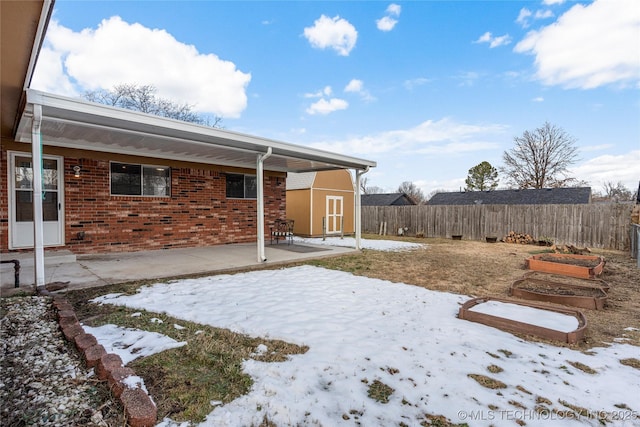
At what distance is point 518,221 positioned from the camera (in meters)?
13.5

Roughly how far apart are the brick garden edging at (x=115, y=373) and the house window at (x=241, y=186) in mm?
6976

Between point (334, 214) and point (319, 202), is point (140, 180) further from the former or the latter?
point (334, 214)

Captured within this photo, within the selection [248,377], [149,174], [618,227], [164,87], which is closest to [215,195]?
[149,174]

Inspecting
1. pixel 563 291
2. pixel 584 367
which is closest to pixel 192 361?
pixel 584 367

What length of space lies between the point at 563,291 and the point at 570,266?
1669 millimetres

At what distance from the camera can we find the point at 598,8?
7.81 metres

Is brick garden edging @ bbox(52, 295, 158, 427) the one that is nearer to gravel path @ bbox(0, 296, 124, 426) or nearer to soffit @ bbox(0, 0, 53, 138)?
gravel path @ bbox(0, 296, 124, 426)

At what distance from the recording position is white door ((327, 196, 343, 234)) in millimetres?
14750

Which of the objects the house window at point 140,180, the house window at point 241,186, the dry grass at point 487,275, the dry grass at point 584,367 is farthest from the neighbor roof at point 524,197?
the house window at point 140,180

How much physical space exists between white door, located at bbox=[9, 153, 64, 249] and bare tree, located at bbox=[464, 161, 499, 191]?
32698mm

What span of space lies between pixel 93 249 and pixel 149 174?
2.24 m

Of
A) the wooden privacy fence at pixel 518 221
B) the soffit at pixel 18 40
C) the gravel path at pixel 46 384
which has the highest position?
the soffit at pixel 18 40

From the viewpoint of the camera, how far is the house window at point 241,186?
9.93 m

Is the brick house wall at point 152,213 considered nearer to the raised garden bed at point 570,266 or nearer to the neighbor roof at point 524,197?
the raised garden bed at point 570,266
